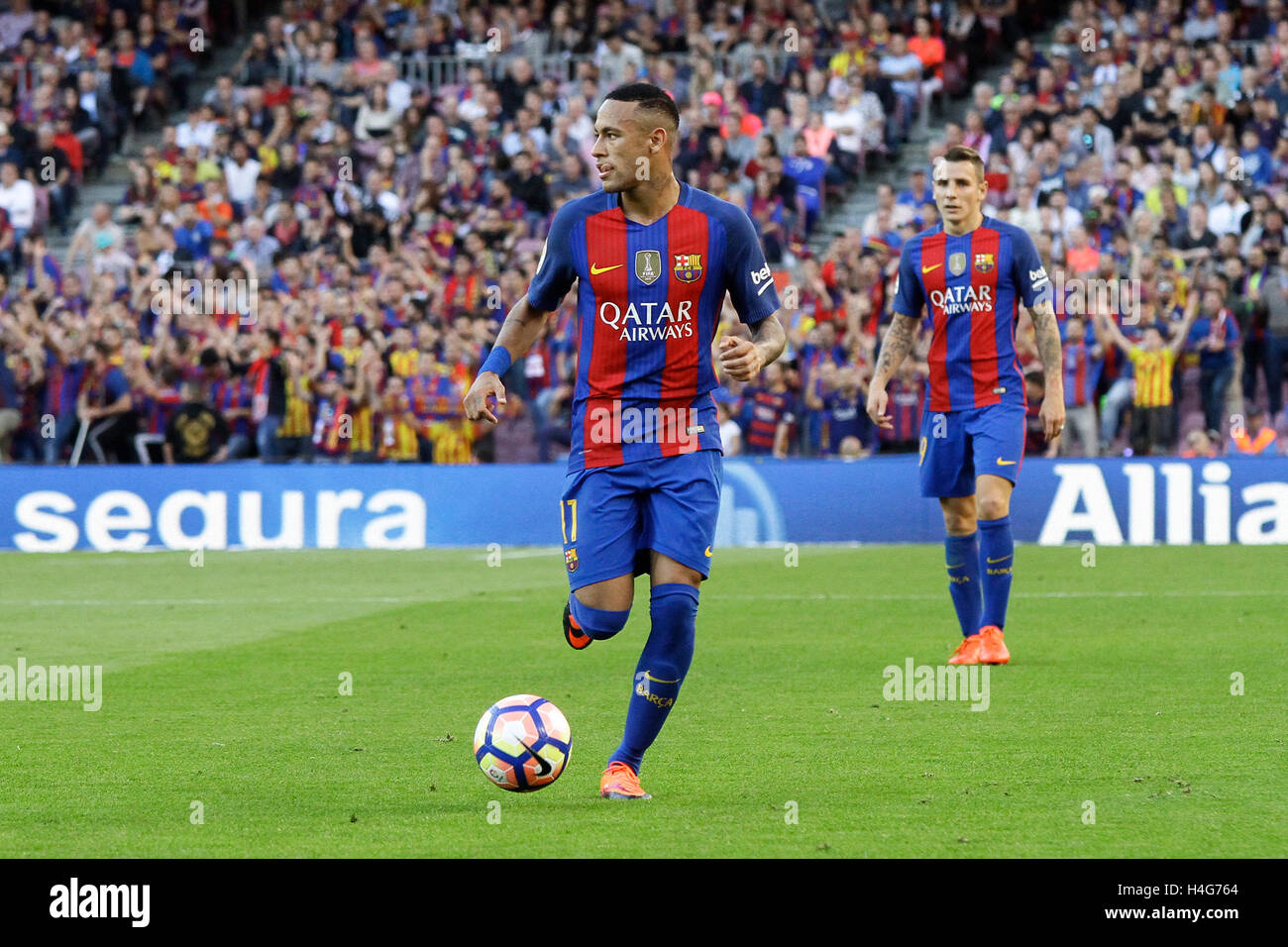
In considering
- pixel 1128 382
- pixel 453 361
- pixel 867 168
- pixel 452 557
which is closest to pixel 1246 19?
pixel 867 168

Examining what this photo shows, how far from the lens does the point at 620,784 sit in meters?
A: 6.32

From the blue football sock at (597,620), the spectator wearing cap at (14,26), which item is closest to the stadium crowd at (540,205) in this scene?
the spectator wearing cap at (14,26)

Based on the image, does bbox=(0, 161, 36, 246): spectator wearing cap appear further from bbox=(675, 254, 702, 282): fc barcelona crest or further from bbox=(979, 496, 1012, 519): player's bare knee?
bbox=(675, 254, 702, 282): fc barcelona crest

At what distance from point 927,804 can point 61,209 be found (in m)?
20.5

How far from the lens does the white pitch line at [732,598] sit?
1351 centimetres

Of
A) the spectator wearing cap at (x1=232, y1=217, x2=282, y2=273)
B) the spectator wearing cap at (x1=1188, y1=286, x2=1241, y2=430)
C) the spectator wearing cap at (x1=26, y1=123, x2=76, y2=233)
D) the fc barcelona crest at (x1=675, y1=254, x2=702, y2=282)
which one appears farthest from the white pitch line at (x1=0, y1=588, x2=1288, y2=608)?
the spectator wearing cap at (x1=26, y1=123, x2=76, y2=233)

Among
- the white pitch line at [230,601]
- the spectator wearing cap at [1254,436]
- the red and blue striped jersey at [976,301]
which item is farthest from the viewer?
the spectator wearing cap at [1254,436]

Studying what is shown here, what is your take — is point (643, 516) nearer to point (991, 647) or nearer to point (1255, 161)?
point (991, 647)

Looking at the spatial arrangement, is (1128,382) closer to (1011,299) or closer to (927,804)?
(1011,299)

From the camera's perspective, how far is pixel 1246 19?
23.3 m

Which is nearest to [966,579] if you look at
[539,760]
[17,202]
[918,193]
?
[539,760]

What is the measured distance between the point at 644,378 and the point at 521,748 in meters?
1.27

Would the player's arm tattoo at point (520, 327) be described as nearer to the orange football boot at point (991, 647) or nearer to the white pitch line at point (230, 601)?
the orange football boot at point (991, 647)

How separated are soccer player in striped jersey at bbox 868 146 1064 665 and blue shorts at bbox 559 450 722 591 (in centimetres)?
359
